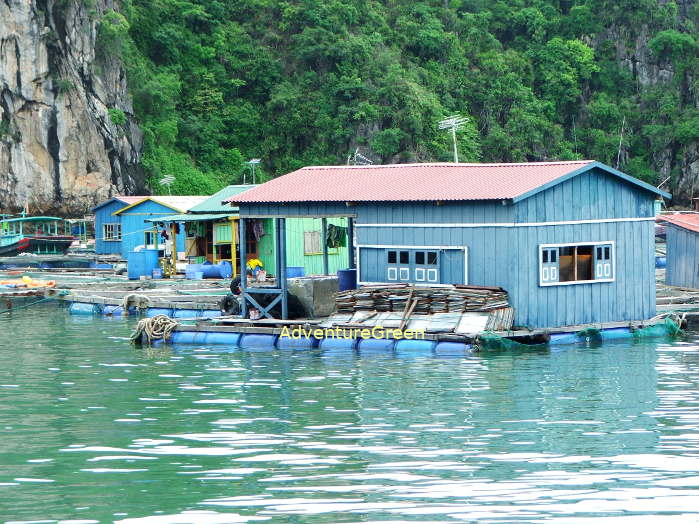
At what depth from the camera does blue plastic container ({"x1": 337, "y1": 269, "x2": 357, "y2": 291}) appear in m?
29.6

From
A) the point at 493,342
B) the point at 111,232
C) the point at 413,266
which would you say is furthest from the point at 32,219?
the point at 493,342

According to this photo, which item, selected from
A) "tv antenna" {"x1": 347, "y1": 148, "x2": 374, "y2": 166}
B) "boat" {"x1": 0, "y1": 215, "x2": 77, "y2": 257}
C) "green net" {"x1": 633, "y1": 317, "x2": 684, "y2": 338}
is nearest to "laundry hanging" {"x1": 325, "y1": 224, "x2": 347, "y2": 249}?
"green net" {"x1": 633, "y1": 317, "x2": 684, "y2": 338}

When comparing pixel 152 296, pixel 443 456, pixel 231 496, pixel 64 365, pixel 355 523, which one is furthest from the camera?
pixel 152 296

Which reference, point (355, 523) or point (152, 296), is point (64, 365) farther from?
point (355, 523)

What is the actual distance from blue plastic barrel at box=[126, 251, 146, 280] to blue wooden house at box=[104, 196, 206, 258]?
18.7ft

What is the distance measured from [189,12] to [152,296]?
47999 millimetres

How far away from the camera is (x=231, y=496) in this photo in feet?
46.1

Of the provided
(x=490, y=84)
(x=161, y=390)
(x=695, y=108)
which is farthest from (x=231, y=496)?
(x=695, y=108)

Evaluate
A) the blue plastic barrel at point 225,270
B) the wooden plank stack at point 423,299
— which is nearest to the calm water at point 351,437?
the wooden plank stack at point 423,299

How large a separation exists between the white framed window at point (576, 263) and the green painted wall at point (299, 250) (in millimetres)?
14512

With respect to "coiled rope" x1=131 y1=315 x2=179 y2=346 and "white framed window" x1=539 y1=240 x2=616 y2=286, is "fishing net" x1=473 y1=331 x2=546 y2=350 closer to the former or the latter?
"white framed window" x1=539 y1=240 x2=616 y2=286

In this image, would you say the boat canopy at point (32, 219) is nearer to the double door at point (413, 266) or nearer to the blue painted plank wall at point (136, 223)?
the blue painted plank wall at point (136, 223)

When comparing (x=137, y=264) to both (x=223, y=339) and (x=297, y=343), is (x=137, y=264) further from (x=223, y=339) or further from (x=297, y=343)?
(x=297, y=343)

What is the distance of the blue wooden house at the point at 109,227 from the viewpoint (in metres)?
56.6
